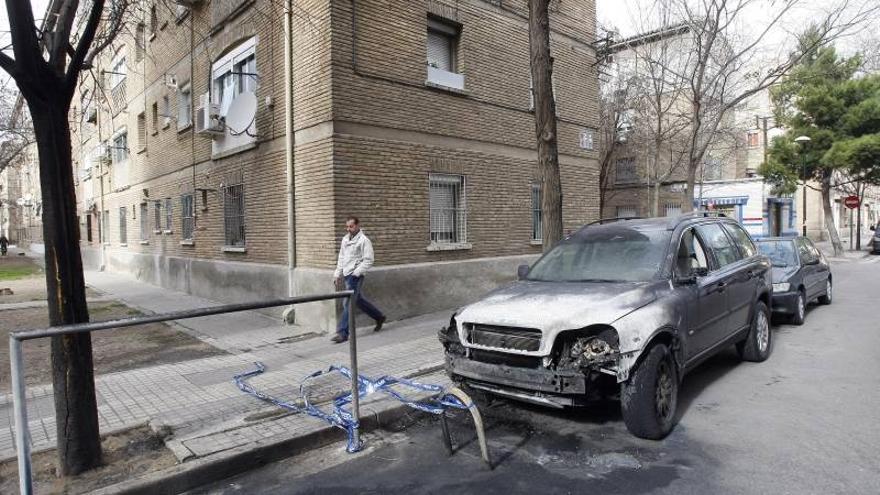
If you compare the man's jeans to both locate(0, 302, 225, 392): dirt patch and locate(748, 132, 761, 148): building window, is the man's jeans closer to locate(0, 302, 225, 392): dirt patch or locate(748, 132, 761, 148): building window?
locate(0, 302, 225, 392): dirt patch

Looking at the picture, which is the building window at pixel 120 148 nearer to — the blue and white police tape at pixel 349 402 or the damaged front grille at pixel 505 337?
the blue and white police tape at pixel 349 402

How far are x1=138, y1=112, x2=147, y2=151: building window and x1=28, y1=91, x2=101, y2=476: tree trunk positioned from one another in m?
15.2

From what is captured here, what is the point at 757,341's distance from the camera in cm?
662

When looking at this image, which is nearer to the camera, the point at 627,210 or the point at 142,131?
the point at 142,131

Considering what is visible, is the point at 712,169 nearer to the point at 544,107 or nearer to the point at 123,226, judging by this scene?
the point at 544,107

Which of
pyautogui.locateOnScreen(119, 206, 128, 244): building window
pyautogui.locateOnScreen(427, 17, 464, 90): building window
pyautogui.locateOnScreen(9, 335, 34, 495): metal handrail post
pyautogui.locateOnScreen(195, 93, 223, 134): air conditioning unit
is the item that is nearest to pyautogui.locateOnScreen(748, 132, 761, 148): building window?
pyautogui.locateOnScreen(427, 17, 464, 90): building window

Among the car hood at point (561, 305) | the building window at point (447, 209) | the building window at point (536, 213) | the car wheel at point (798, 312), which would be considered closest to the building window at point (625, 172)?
the building window at point (536, 213)

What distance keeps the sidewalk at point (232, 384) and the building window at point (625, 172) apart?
2233 cm

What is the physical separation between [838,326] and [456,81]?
25.0 feet

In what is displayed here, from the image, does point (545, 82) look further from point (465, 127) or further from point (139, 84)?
point (139, 84)

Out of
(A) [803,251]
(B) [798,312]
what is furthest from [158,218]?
(A) [803,251]

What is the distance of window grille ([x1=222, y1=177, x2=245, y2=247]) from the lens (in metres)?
11.7

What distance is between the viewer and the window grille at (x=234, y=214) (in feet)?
38.4

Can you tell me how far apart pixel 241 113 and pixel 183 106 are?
4.71 m
